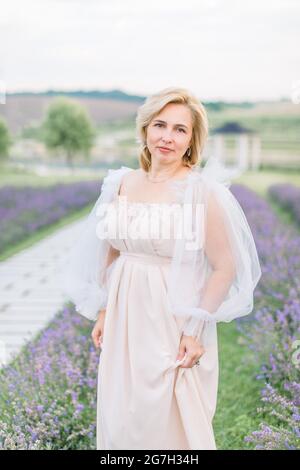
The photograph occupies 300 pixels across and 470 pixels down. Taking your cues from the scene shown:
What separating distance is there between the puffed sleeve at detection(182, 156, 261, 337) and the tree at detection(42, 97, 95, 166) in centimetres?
474

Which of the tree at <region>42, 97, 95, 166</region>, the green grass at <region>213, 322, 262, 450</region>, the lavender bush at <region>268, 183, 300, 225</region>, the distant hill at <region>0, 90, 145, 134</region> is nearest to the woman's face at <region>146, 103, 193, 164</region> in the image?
the green grass at <region>213, 322, 262, 450</region>

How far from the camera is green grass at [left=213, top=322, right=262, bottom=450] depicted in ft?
10.0

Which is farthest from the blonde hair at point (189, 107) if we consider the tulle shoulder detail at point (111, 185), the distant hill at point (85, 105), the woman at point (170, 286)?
the distant hill at point (85, 105)

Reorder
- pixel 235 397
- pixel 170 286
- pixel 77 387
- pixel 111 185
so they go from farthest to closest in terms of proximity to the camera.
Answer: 1. pixel 235 397
2. pixel 77 387
3. pixel 111 185
4. pixel 170 286

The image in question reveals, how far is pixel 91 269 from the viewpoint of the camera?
2.35 m

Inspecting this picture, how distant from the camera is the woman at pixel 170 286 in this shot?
2031mm

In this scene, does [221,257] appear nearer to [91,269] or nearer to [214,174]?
[214,174]

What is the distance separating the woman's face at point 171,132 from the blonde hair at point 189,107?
2cm

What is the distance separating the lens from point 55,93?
19.8 feet

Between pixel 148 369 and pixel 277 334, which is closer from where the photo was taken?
pixel 148 369

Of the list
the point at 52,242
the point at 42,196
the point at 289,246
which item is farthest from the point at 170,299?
the point at 42,196

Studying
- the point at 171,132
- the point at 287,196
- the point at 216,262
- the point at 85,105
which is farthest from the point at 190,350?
the point at 287,196

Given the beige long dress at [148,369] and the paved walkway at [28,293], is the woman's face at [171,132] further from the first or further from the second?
the paved walkway at [28,293]

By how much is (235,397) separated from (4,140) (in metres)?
4.31
